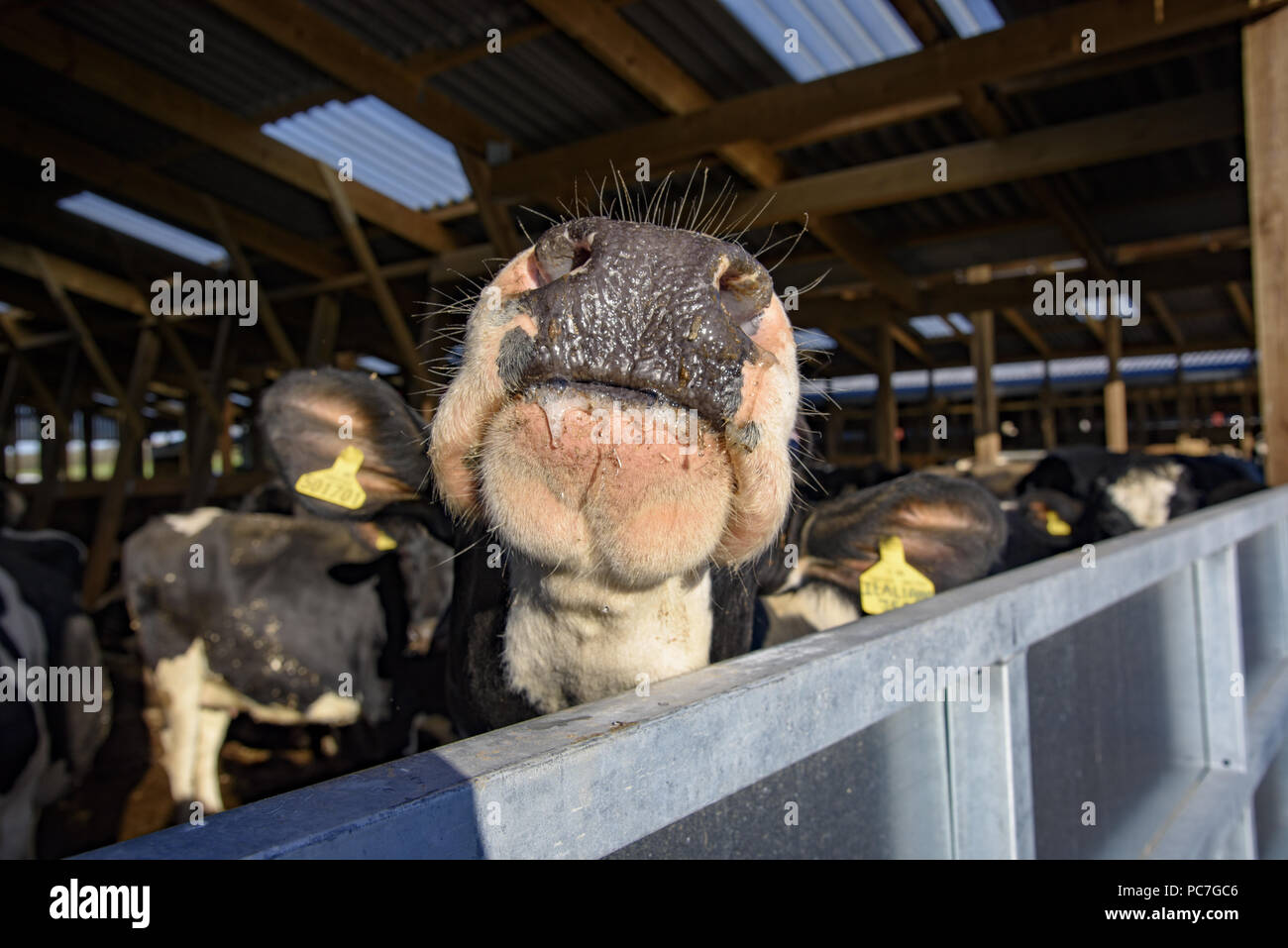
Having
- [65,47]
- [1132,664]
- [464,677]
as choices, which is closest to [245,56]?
[65,47]

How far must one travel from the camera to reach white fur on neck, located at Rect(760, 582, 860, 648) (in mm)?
2771

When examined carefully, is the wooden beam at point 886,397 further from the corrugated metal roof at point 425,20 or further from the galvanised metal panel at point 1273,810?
the galvanised metal panel at point 1273,810

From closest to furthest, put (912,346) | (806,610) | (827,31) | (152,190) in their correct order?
(806,610)
(827,31)
(152,190)
(912,346)

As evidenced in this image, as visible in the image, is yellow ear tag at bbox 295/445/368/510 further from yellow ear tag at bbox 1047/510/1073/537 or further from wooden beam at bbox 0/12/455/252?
yellow ear tag at bbox 1047/510/1073/537

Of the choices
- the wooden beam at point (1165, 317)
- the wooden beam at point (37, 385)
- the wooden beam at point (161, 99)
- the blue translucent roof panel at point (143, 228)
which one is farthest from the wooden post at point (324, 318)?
the wooden beam at point (1165, 317)

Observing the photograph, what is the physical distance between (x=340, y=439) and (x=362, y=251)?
18.7 feet

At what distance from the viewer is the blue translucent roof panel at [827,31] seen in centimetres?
512

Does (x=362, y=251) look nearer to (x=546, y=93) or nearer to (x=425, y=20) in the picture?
(x=546, y=93)

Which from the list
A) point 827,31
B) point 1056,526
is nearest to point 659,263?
point 827,31

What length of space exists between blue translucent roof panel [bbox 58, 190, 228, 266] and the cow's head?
8.56 metres

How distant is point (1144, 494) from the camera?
6.96 m

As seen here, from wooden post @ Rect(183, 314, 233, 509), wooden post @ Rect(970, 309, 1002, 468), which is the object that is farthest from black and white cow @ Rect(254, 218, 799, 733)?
wooden post @ Rect(183, 314, 233, 509)
